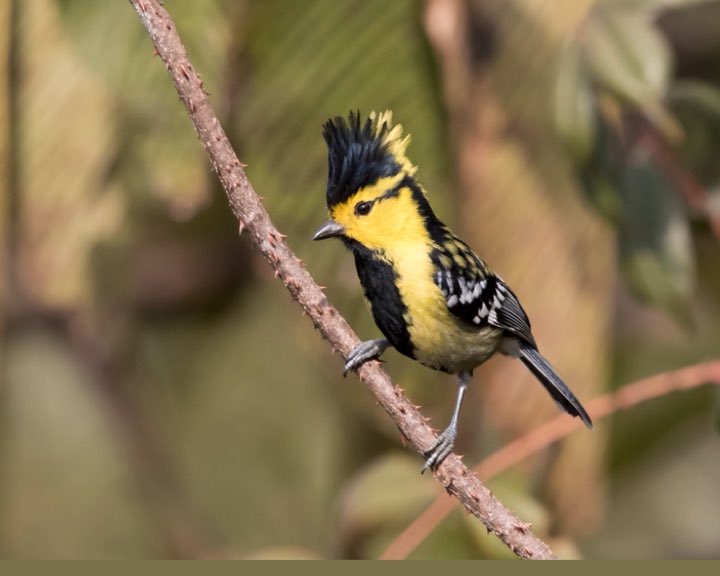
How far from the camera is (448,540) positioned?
139 centimetres

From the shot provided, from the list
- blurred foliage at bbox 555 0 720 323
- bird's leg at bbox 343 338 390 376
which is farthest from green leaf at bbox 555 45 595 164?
bird's leg at bbox 343 338 390 376

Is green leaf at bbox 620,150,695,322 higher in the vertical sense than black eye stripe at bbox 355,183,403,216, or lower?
lower

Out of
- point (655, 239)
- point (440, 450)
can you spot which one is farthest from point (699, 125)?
point (440, 450)

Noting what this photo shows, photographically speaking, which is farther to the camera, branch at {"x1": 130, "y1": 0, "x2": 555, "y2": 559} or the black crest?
the black crest

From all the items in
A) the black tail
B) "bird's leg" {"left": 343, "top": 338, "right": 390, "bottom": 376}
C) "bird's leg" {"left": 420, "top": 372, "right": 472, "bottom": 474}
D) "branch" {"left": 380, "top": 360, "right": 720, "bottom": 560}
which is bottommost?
"branch" {"left": 380, "top": 360, "right": 720, "bottom": 560}

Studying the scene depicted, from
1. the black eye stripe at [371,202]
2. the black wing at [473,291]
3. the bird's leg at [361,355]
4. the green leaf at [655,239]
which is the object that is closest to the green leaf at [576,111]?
the green leaf at [655,239]

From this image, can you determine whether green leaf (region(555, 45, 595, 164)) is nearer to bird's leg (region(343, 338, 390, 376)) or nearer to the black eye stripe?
the black eye stripe

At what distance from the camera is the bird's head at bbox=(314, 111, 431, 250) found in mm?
984

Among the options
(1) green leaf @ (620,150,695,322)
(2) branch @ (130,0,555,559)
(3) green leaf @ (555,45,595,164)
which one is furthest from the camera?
(1) green leaf @ (620,150,695,322)

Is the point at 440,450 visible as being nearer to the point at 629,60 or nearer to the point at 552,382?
the point at 552,382

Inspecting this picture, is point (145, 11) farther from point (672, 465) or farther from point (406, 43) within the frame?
point (672, 465)

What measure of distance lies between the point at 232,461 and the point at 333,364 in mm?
1485

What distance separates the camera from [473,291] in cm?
116

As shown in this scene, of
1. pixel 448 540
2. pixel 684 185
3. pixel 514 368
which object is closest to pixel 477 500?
pixel 448 540
